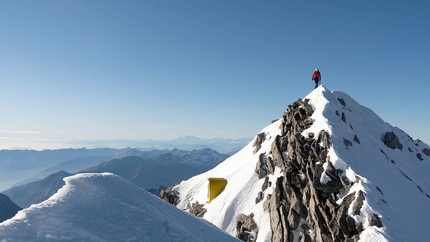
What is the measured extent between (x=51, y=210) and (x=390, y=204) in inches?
1370

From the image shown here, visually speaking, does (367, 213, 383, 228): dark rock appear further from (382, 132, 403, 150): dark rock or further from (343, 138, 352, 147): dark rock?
(382, 132, 403, 150): dark rock

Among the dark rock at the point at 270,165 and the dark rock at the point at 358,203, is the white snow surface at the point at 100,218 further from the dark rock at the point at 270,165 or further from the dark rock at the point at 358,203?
the dark rock at the point at 270,165

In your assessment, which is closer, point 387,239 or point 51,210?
point 51,210

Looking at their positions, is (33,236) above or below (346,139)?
below

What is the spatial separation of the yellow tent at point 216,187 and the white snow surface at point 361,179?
152cm

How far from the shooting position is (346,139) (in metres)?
40.4

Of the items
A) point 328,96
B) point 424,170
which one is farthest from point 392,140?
point 328,96

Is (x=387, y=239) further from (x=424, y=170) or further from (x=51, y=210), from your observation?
(x=424, y=170)

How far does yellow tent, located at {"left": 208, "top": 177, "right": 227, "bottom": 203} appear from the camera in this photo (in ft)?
185

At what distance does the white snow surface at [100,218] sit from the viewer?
825 centimetres

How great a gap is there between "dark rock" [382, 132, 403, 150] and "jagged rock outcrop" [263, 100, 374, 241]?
2000 cm

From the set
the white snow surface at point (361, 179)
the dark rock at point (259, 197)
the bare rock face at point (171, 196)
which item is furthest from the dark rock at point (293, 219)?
the bare rock face at point (171, 196)

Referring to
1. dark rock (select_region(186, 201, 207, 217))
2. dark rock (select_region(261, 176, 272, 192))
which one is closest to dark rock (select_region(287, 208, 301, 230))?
dark rock (select_region(261, 176, 272, 192))

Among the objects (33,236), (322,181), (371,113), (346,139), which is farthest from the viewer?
(371,113)
